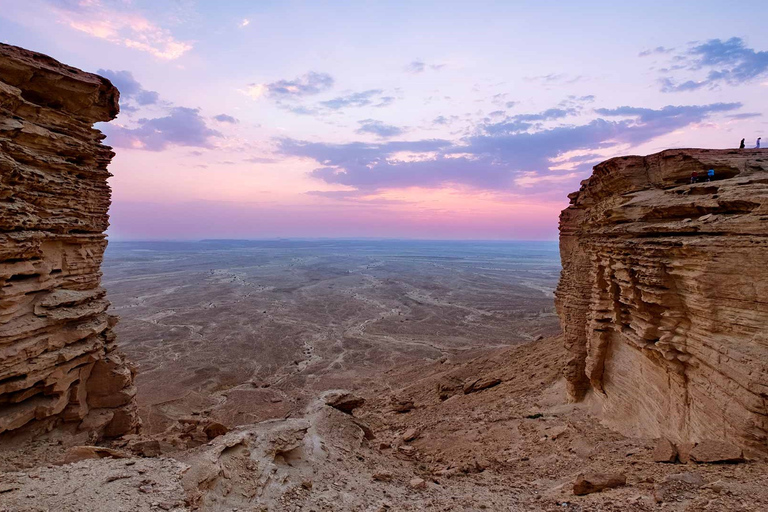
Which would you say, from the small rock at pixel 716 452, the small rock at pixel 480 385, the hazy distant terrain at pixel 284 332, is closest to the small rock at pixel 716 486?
the small rock at pixel 716 452

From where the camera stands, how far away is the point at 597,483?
279 inches

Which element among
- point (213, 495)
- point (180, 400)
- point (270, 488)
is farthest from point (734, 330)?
point (180, 400)

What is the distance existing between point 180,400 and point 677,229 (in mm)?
24002

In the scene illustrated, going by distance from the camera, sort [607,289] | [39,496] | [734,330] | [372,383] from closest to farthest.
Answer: [39,496] < [734,330] < [607,289] < [372,383]

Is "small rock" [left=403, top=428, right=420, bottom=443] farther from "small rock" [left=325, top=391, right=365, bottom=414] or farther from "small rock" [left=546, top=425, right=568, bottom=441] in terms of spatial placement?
"small rock" [left=546, top=425, right=568, bottom=441]

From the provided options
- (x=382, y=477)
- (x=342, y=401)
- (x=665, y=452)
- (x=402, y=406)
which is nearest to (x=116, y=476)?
(x=382, y=477)

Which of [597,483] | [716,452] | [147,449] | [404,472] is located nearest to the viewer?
[716,452]

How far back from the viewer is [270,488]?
23.9 ft

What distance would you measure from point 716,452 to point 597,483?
2.17 m

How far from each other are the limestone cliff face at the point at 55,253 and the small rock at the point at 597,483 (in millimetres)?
12602

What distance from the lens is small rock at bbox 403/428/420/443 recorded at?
44.7 feet

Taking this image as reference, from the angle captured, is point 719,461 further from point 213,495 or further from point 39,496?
point 39,496

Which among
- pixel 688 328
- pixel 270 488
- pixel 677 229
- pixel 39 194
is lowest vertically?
pixel 270 488

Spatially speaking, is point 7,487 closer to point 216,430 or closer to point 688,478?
point 216,430
